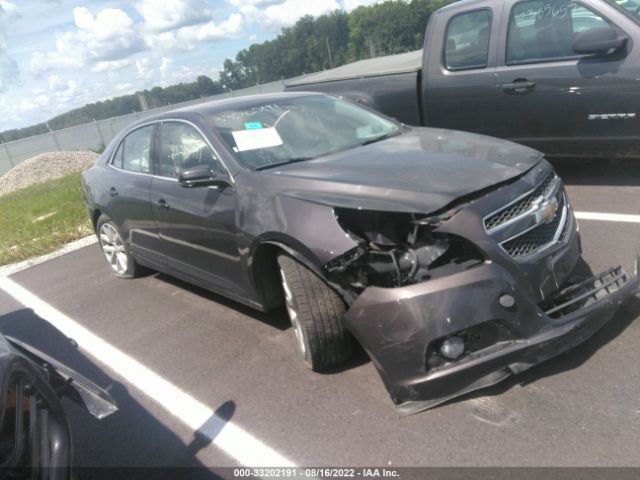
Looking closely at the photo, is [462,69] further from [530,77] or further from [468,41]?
[530,77]

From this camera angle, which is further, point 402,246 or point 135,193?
point 135,193

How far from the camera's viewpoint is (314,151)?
12.5ft

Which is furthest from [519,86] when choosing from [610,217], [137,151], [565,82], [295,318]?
[137,151]

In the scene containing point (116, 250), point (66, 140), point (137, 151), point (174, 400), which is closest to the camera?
point (174, 400)

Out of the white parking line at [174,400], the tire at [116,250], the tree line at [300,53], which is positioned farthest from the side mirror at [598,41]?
the tree line at [300,53]

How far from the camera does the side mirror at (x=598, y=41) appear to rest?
4.82 m

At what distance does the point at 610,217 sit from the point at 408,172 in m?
2.67

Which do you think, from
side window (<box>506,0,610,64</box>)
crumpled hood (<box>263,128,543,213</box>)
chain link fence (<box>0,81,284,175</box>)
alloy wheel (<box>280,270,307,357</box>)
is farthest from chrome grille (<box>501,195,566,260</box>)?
chain link fence (<box>0,81,284,175</box>)

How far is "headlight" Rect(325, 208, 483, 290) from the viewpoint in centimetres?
272

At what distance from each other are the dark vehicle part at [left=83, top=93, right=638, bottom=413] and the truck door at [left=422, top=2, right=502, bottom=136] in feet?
7.08

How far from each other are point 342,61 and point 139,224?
41660 millimetres

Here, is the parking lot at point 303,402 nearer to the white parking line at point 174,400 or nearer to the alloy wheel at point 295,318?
the white parking line at point 174,400

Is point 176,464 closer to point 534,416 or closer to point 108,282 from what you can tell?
point 534,416

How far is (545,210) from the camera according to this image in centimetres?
292
